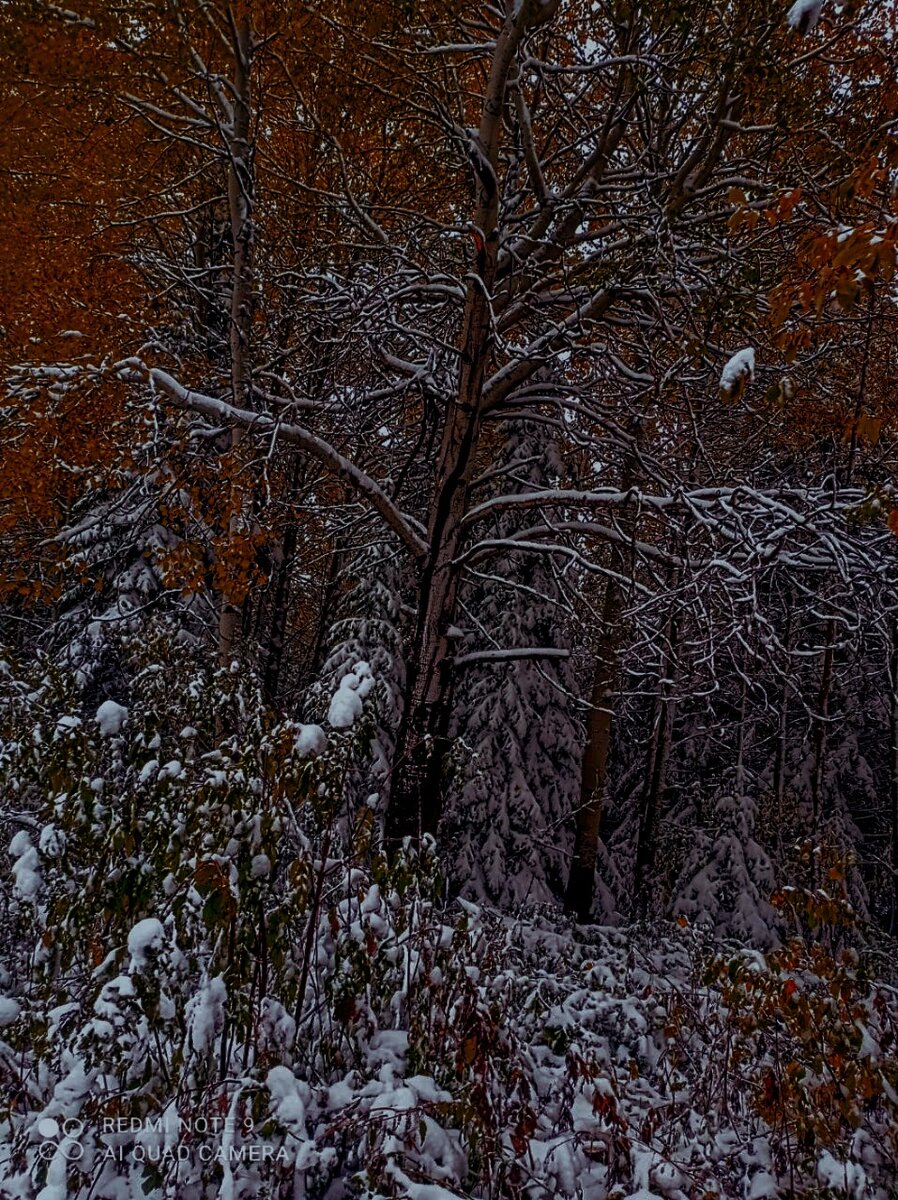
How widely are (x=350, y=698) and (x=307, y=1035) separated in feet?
4.84

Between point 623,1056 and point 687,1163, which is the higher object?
point 687,1163

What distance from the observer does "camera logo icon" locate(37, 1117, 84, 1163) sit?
2264 millimetres

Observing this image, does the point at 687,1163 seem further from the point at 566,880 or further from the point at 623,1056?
the point at 566,880

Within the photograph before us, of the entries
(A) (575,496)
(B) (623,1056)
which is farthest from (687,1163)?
(A) (575,496)

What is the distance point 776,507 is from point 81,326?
8.14m

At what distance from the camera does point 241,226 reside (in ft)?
23.2

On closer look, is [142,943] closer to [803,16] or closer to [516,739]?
[803,16]

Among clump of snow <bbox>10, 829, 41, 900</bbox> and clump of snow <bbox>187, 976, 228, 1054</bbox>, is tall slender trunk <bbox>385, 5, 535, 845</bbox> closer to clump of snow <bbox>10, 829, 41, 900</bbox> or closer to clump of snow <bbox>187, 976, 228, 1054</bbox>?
clump of snow <bbox>10, 829, 41, 900</bbox>

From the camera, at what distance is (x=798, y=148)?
5.88 m

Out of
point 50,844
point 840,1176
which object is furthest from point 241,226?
point 840,1176

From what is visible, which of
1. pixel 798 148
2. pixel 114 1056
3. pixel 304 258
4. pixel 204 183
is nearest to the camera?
pixel 114 1056

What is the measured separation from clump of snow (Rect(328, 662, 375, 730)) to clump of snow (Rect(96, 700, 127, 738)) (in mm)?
1500

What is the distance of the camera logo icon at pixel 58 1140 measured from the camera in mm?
2264

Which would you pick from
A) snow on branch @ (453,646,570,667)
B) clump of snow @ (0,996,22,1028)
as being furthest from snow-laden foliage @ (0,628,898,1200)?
snow on branch @ (453,646,570,667)
